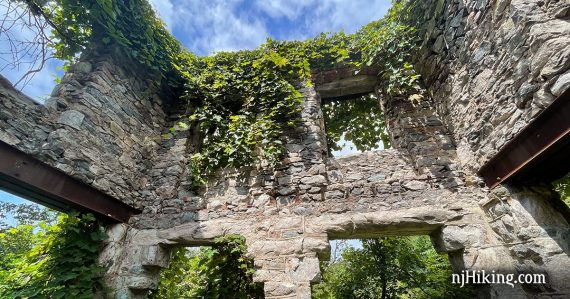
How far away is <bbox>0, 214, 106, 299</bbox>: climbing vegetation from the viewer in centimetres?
239

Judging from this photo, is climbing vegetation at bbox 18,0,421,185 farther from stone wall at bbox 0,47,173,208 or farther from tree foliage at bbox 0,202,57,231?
tree foliage at bbox 0,202,57,231

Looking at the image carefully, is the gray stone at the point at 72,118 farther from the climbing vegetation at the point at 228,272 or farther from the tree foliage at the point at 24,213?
the tree foliage at the point at 24,213

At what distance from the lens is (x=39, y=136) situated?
2.38 meters

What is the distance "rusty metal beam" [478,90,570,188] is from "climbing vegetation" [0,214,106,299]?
403cm

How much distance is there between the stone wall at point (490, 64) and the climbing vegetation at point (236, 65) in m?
0.32

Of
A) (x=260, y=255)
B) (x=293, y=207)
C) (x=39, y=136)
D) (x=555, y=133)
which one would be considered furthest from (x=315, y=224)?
(x=39, y=136)

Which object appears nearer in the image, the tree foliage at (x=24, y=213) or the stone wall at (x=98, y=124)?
the stone wall at (x=98, y=124)

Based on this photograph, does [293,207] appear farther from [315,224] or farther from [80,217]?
[80,217]

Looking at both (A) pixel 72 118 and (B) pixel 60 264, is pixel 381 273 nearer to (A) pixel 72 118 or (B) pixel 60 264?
(B) pixel 60 264

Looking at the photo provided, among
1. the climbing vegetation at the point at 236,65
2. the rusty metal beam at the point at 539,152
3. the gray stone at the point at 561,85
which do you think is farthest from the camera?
the climbing vegetation at the point at 236,65

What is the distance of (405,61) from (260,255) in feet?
10.6

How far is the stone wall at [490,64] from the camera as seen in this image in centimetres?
162

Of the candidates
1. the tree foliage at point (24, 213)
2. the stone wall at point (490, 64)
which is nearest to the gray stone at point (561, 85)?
the stone wall at point (490, 64)

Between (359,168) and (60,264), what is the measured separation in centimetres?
341
